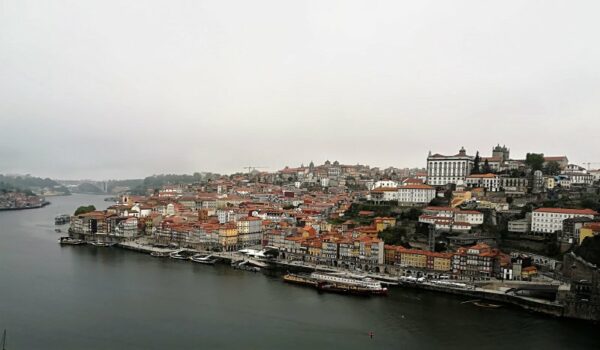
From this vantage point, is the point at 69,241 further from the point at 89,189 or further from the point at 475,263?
the point at 89,189

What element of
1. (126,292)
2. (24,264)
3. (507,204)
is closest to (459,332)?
(126,292)

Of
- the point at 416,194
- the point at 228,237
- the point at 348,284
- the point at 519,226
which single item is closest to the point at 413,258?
the point at 348,284

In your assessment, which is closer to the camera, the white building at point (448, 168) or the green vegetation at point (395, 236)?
the green vegetation at point (395, 236)

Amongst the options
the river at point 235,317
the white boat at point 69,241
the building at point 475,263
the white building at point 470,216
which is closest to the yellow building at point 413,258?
the building at point 475,263

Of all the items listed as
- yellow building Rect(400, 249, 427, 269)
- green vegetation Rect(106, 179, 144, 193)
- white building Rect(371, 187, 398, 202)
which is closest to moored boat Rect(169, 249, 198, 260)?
yellow building Rect(400, 249, 427, 269)

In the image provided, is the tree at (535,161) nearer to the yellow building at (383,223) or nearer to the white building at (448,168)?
the white building at (448,168)

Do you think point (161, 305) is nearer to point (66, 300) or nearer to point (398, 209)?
point (66, 300)
